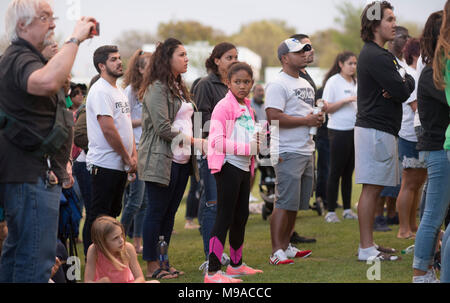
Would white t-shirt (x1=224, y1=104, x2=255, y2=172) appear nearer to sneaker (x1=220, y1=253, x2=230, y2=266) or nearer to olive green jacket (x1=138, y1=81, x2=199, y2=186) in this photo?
olive green jacket (x1=138, y1=81, x2=199, y2=186)

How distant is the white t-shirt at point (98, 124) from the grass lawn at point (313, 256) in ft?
4.04

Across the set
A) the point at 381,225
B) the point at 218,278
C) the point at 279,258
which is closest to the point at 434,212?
the point at 218,278

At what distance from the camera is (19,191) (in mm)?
3623

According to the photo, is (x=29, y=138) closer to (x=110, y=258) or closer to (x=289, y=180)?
(x=110, y=258)

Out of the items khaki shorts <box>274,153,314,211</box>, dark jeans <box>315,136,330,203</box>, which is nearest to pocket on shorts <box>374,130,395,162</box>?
khaki shorts <box>274,153,314,211</box>

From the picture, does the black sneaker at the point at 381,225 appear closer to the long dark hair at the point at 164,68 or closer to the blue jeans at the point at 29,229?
the long dark hair at the point at 164,68

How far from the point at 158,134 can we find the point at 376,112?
1998 millimetres

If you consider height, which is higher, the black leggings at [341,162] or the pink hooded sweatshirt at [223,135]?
the pink hooded sweatshirt at [223,135]

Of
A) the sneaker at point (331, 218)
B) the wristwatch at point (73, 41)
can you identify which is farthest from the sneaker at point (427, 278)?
the sneaker at point (331, 218)

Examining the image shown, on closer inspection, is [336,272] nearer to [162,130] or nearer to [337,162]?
[162,130]

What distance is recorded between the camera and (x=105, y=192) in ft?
18.6

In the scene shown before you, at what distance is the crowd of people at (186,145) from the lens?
3.66 metres

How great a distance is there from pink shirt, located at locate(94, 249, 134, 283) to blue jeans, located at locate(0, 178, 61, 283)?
1.05 meters
